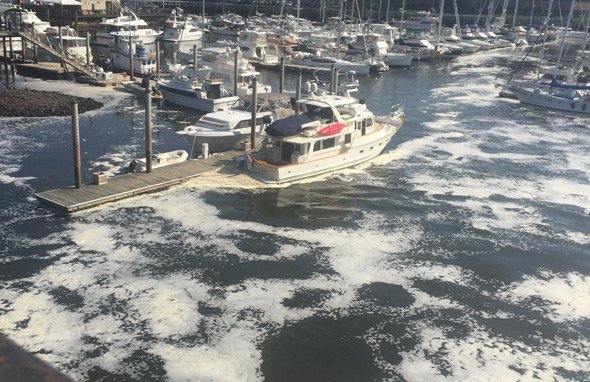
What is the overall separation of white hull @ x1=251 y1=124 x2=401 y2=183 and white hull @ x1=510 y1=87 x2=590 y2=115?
25149mm

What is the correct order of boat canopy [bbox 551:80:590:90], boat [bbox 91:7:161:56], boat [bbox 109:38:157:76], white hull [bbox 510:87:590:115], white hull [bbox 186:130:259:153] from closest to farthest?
white hull [bbox 186:130:259:153] → white hull [bbox 510:87:590:115] → boat canopy [bbox 551:80:590:90] → boat [bbox 109:38:157:76] → boat [bbox 91:7:161:56]

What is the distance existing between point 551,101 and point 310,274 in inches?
1651

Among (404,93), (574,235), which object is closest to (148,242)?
(574,235)

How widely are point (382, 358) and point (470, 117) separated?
3661 cm

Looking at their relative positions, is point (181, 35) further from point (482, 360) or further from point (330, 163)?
point (482, 360)

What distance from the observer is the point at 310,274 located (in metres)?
20.9

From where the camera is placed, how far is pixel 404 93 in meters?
59.8

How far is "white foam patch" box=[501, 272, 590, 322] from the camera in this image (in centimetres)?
1920

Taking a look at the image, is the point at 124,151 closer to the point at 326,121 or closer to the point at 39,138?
the point at 39,138

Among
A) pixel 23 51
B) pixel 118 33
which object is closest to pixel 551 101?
pixel 118 33

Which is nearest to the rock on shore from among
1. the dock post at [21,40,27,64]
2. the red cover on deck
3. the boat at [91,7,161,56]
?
the dock post at [21,40,27,64]

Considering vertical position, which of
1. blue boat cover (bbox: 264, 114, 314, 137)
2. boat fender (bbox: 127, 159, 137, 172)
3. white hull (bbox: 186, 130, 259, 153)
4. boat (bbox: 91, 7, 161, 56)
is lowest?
boat fender (bbox: 127, 159, 137, 172)

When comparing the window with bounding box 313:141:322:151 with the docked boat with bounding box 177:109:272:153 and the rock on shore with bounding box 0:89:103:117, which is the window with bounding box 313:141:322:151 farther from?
the rock on shore with bounding box 0:89:103:117

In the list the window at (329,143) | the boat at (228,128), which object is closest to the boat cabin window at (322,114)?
the window at (329,143)
